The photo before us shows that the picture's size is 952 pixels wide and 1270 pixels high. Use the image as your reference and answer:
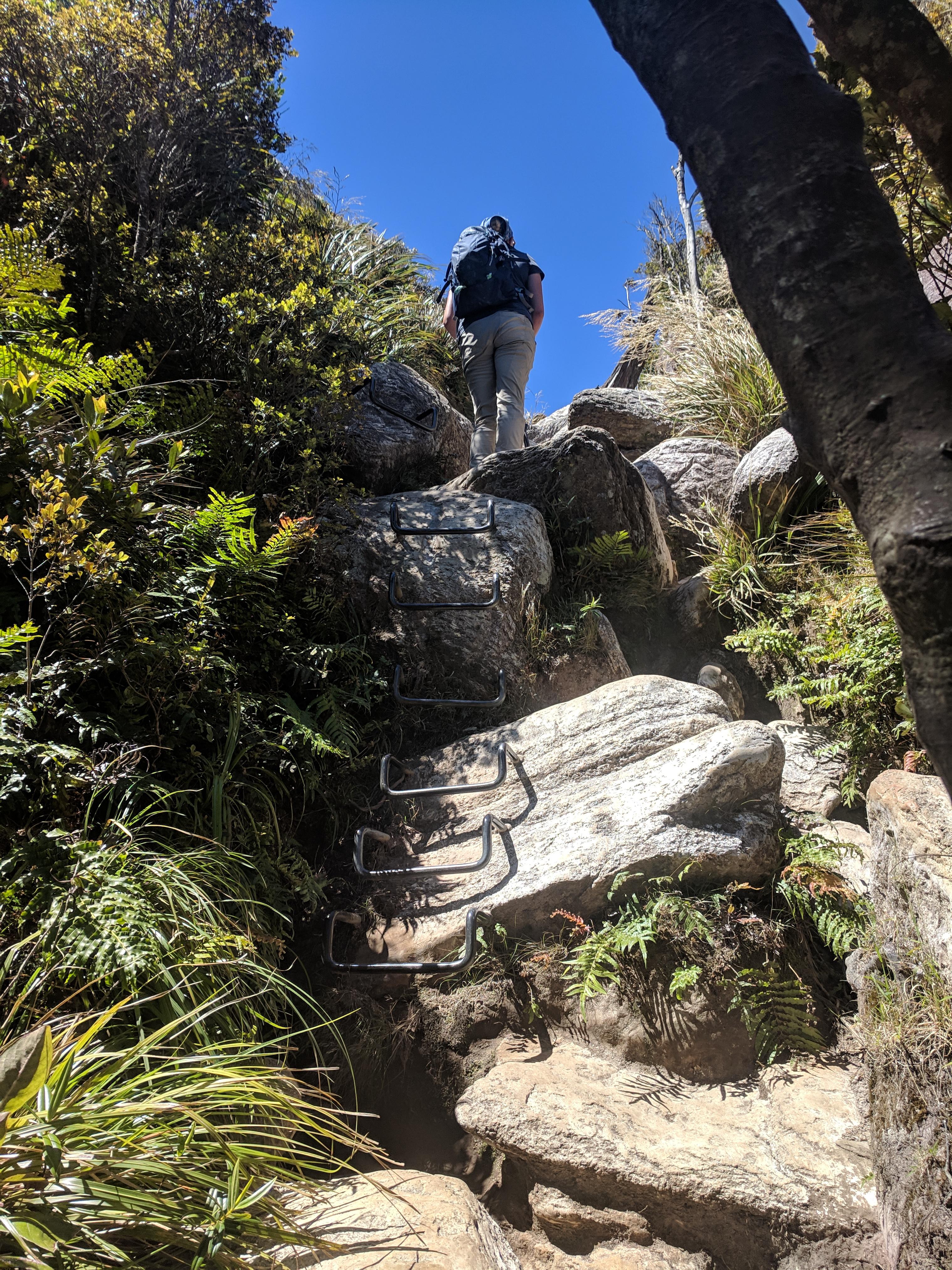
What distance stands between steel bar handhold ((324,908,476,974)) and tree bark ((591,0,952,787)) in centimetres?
289

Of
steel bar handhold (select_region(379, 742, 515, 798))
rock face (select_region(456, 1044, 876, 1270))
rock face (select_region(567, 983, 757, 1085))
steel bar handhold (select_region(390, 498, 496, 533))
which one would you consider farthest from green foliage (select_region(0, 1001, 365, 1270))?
steel bar handhold (select_region(390, 498, 496, 533))

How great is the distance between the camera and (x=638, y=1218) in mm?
2648

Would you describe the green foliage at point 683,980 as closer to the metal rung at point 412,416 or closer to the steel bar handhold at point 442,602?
the steel bar handhold at point 442,602

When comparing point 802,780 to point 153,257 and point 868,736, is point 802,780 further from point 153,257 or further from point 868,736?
point 153,257

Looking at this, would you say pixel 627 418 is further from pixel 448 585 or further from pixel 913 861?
pixel 913 861

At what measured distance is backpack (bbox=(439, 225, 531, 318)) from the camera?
6.43m

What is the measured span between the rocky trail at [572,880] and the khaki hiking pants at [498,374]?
651 millimetres

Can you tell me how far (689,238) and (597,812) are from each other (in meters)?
12.6

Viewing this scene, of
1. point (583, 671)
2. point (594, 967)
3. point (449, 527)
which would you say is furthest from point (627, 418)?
point (594, 967)

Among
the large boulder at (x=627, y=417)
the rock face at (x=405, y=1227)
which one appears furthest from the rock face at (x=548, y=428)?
the rock face at (x=405, y=1227)

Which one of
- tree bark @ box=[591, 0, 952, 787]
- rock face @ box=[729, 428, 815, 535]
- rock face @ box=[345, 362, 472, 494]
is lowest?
tree bark @ box=[591, 0, 952, 787]

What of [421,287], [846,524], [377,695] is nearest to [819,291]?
[377,695]

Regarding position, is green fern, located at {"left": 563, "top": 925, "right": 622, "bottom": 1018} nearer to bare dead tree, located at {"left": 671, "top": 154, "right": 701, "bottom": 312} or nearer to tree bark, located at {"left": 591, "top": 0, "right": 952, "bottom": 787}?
tree bark, located at {"left": 591, "top": 0, "right": 952, "bottom": 787}

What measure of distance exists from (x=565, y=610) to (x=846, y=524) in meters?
2.08
